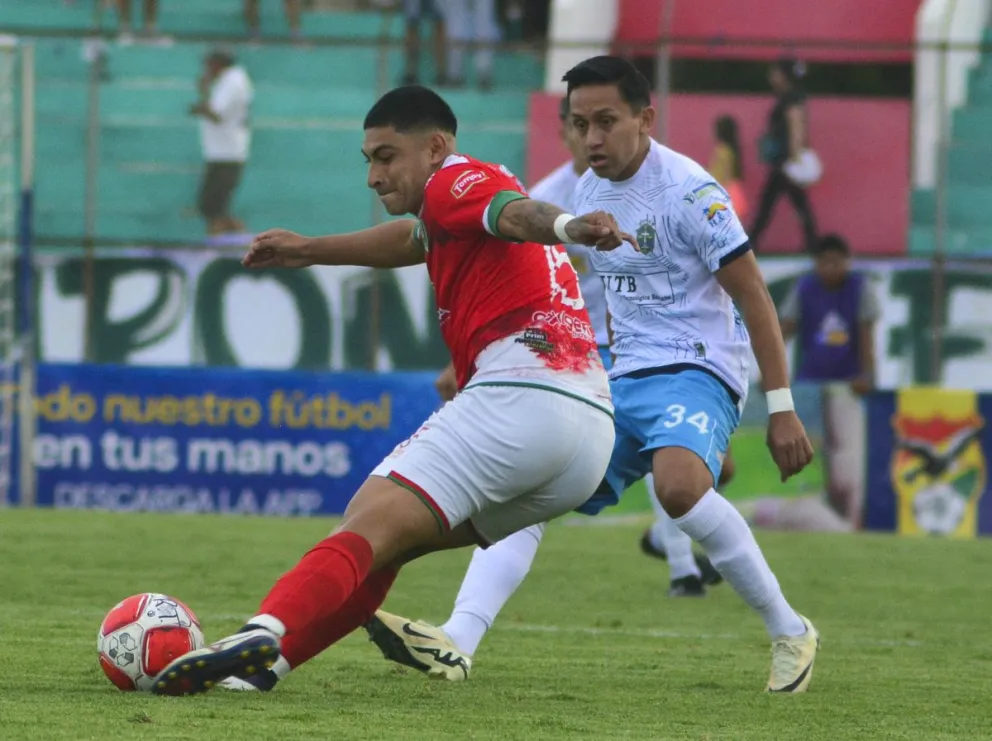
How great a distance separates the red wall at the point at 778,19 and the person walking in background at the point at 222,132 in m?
4.21

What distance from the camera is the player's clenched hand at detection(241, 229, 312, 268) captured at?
576 cm

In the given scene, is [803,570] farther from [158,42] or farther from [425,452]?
[158,42]

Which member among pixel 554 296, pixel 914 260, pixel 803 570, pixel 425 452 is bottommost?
pixel 803 570

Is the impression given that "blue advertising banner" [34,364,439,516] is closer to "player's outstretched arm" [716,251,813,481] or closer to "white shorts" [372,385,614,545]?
"player's outstretched arm" [716,251,813,481]

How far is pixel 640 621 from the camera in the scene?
27.5ft

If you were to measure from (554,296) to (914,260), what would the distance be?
1069 centimetres

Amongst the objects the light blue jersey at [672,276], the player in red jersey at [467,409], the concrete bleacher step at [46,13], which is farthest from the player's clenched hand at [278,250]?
the concrete bleacher step at [46,13]

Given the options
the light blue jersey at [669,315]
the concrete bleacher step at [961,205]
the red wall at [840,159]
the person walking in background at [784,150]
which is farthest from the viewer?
the red wall at [840,159]

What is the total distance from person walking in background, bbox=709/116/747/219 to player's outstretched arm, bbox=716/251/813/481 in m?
9.74

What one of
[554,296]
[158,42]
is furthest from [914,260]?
[554,296]

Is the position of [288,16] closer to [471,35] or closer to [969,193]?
[471,35]

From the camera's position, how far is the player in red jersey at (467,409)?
16.6 ft

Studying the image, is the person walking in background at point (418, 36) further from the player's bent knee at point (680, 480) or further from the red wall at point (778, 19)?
the player's bent knee at point (680, 480)

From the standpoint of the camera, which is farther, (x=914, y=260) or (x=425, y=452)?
(x=914, y=260)
